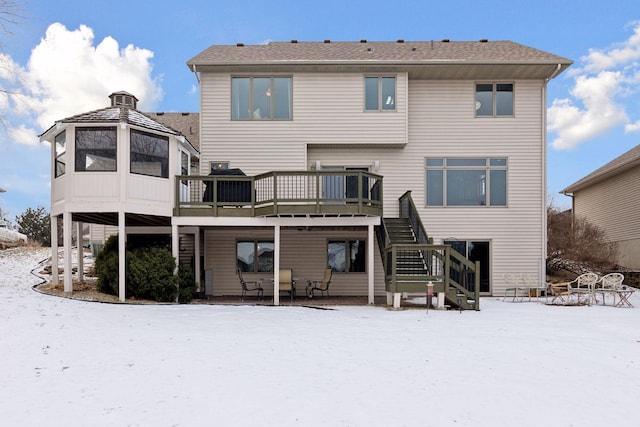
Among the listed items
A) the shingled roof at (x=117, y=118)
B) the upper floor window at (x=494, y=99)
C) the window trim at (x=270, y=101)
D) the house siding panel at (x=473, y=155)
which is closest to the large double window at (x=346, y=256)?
the house siding panel at (x=473, y=155)

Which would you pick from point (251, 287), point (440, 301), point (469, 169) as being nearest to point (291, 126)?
point (251, 287)

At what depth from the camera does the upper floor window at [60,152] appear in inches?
491

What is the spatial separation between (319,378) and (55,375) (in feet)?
10.7

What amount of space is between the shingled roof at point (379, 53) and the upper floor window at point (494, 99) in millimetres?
1033

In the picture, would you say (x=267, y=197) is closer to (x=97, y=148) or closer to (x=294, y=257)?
(x=294, y=257)

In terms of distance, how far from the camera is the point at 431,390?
202 inches

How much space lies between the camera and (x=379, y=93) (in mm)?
14656

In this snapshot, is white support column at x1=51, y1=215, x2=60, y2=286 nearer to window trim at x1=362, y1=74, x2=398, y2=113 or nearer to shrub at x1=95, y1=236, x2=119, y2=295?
shrub at x1=95, y1=236, x2=119, y2=295

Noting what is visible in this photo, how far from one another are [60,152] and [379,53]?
1061 centimetres

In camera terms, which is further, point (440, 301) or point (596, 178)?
point (596, 178)

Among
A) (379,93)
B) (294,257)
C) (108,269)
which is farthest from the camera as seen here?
(294,257)

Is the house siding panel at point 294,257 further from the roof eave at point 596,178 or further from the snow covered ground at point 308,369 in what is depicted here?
the roof eave at point 596,178

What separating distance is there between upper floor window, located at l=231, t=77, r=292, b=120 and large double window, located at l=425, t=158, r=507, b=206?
5.36 metres

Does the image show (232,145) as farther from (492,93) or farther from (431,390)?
(431,390)
